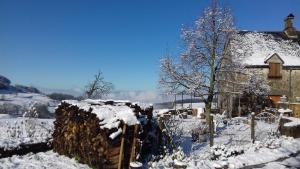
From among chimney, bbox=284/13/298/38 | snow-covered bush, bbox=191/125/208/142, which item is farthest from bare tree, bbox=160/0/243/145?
chimney, bbox=284/13/298/38

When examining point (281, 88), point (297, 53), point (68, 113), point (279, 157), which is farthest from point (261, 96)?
point (68, 113)

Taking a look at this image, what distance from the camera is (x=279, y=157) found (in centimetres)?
1231

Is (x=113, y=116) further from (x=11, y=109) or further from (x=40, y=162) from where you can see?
(x=11, y=109)

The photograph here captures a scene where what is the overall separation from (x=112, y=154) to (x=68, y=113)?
3.69 m

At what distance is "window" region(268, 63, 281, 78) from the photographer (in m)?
35.3

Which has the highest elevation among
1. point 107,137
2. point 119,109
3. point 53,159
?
point 119,109

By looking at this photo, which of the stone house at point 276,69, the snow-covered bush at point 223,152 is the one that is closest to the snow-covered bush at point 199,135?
the snow-covered bush at point 223,152

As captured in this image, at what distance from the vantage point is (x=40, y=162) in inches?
450

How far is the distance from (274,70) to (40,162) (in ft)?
96.1

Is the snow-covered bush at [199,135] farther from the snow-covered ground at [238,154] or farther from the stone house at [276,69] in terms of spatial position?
the stone house at [276,69]

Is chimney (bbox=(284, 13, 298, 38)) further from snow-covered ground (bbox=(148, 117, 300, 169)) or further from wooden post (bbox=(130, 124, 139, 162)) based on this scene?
wooden post (bbox=(130, 124, 139, 162))

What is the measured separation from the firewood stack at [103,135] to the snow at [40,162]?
0.32 meters

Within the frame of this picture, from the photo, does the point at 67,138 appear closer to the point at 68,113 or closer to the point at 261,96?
the point at 68,113

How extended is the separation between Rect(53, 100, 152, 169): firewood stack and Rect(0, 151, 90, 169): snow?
0.32m
